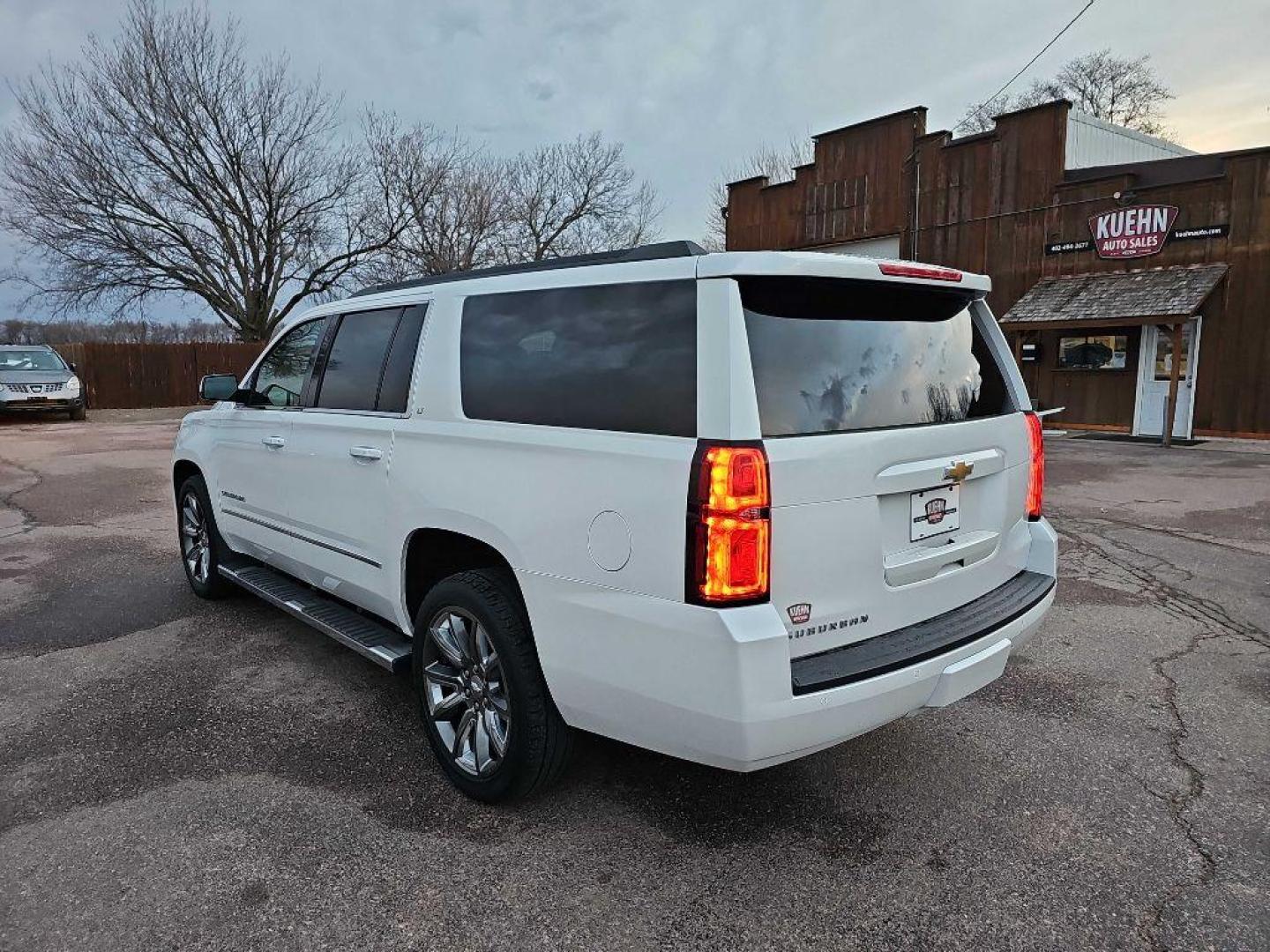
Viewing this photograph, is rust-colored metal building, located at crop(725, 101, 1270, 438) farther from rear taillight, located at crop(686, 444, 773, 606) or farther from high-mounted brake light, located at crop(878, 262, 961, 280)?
rear taillight, located at crop(686, 444, 773, 606)

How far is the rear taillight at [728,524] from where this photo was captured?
7.20 ft

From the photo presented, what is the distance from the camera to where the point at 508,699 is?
2789 millimetres

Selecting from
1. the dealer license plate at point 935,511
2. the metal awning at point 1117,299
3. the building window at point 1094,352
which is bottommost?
the dealer license plate at point 935,511

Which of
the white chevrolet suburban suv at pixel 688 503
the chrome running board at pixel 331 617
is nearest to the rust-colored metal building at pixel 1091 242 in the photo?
the white chevrolet suburban suv at pixel 688 503

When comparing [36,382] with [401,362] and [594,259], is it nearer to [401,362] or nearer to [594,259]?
[401,362]

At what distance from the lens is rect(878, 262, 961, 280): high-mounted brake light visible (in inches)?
104

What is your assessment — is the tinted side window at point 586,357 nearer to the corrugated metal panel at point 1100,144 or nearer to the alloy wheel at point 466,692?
the alloy wheel at point 466,692

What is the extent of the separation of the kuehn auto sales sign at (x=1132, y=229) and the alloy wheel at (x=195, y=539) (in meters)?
16.7

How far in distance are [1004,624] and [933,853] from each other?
0.81m

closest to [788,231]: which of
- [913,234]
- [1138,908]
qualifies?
[913,234]

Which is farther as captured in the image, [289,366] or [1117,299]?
[1117,299]

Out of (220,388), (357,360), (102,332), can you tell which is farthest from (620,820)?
Result: (102,332)

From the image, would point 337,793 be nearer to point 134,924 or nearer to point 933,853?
point 134,924

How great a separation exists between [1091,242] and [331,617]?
17.1m
